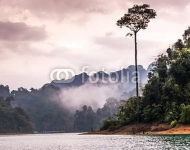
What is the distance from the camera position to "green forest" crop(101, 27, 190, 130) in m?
68.7

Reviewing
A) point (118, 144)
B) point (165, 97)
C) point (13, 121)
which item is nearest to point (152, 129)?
point (165, 97)

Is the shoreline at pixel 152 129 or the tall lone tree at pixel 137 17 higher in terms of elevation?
the tall lone tree at pixel 137 17

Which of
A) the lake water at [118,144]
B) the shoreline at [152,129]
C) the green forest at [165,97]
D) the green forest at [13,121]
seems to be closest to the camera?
the lake water at [118,144]

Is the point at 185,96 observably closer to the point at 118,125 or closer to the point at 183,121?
the point at 183,121

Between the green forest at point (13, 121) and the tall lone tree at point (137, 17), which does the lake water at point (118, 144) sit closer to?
the tall lone tree at point (137, 17)

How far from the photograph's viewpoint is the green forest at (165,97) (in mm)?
68688

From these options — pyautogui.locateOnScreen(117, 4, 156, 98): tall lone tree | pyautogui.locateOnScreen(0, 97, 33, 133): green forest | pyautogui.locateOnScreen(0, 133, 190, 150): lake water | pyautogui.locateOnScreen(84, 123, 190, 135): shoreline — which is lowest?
pyautogui.locateOnScreen(0, 133, 190, 150): lake water

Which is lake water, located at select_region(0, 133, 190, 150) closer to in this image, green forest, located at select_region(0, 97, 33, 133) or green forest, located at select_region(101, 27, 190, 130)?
green forest, located at select_region(101, 27, 190, 130)

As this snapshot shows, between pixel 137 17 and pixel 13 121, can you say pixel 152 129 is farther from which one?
pixel 13 121

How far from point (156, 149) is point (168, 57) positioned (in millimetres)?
50272

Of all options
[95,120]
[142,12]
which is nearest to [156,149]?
[142,12]

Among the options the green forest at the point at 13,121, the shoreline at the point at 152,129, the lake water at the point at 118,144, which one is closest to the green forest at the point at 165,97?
the shoreline at the point at 152,129

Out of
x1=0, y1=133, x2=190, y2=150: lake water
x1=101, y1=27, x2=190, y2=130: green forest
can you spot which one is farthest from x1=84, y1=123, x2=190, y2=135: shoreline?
x1=0, y1=133, x2=190, y2=150: lake water

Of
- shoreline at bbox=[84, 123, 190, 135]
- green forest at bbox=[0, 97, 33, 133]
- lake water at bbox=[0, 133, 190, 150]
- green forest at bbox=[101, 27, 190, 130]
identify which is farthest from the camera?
green forest at bbox=[0, 97, 33, 133]
